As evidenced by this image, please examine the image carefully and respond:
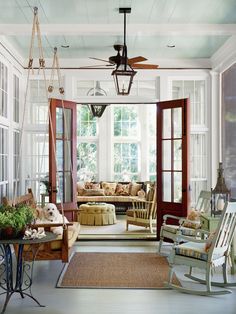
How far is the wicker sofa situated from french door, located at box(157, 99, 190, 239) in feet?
11.9

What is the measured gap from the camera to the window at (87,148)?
1331 cm

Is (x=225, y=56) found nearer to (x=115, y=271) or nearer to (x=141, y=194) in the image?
(x=115, y=271)

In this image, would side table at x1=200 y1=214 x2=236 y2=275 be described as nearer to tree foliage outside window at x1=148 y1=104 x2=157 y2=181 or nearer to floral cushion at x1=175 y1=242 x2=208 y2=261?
floral cushion at x1=175 y1=242 x2=208 y2=261

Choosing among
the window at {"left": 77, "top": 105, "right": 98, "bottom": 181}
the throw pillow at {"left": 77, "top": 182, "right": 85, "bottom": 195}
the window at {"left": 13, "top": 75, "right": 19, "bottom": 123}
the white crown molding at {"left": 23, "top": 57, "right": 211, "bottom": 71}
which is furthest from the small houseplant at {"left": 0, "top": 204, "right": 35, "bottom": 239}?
the window at {"left": 77, "top": 105, "right": 98, "bottom": 181}

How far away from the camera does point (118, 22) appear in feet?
20.3

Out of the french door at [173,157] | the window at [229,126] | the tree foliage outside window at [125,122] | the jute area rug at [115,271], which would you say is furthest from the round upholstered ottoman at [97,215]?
the tree foliage outside window at [125,122]

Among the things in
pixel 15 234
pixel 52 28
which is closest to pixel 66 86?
pixel 52 28

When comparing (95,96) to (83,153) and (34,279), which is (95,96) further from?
(83,153)

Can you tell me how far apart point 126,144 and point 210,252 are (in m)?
8.48

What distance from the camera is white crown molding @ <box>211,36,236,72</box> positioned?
23.9 ft

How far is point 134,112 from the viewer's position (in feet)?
44.3

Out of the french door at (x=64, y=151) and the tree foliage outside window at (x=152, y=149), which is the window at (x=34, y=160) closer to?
the french door at (x=64, y=151)

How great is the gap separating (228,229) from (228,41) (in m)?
3.26

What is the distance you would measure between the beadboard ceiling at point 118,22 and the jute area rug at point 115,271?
3.05m
